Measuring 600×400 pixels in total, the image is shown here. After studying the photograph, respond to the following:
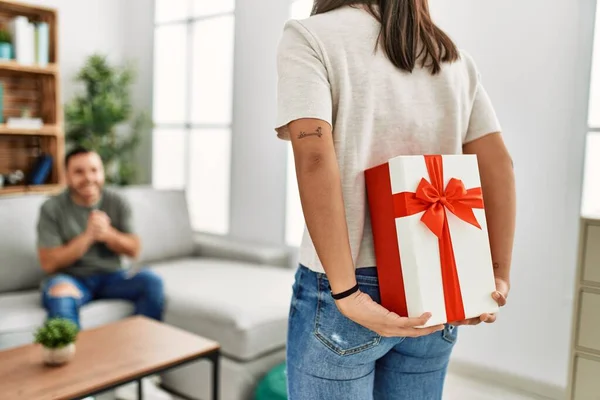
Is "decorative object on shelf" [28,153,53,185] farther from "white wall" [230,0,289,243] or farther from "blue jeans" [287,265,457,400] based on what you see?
"blue jeans" [287,265,457,400]

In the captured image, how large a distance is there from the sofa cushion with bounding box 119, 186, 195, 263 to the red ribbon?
265 cm

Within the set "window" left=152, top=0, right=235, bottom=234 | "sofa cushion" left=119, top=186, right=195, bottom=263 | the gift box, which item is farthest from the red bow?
"window" left=152, top=0, right=235, bottom=234

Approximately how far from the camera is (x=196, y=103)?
397cm

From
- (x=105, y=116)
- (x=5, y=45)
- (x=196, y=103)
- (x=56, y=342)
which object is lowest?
(x=56, y=342)

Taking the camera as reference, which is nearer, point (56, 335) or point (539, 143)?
point (56, 335)

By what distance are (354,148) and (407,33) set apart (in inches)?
8.0

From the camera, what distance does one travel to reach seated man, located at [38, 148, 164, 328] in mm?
2535

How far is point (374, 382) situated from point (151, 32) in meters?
3.80

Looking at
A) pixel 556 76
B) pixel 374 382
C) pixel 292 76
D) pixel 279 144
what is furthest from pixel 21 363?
pixel 556 76

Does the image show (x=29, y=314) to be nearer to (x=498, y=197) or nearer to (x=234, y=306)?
(x=234, y=306)

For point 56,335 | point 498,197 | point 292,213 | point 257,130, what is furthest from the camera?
point 257,130

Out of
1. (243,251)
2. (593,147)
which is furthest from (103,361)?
(593,147)

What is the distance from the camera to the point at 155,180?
14.1ft

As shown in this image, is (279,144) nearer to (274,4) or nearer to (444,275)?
(274,4)
